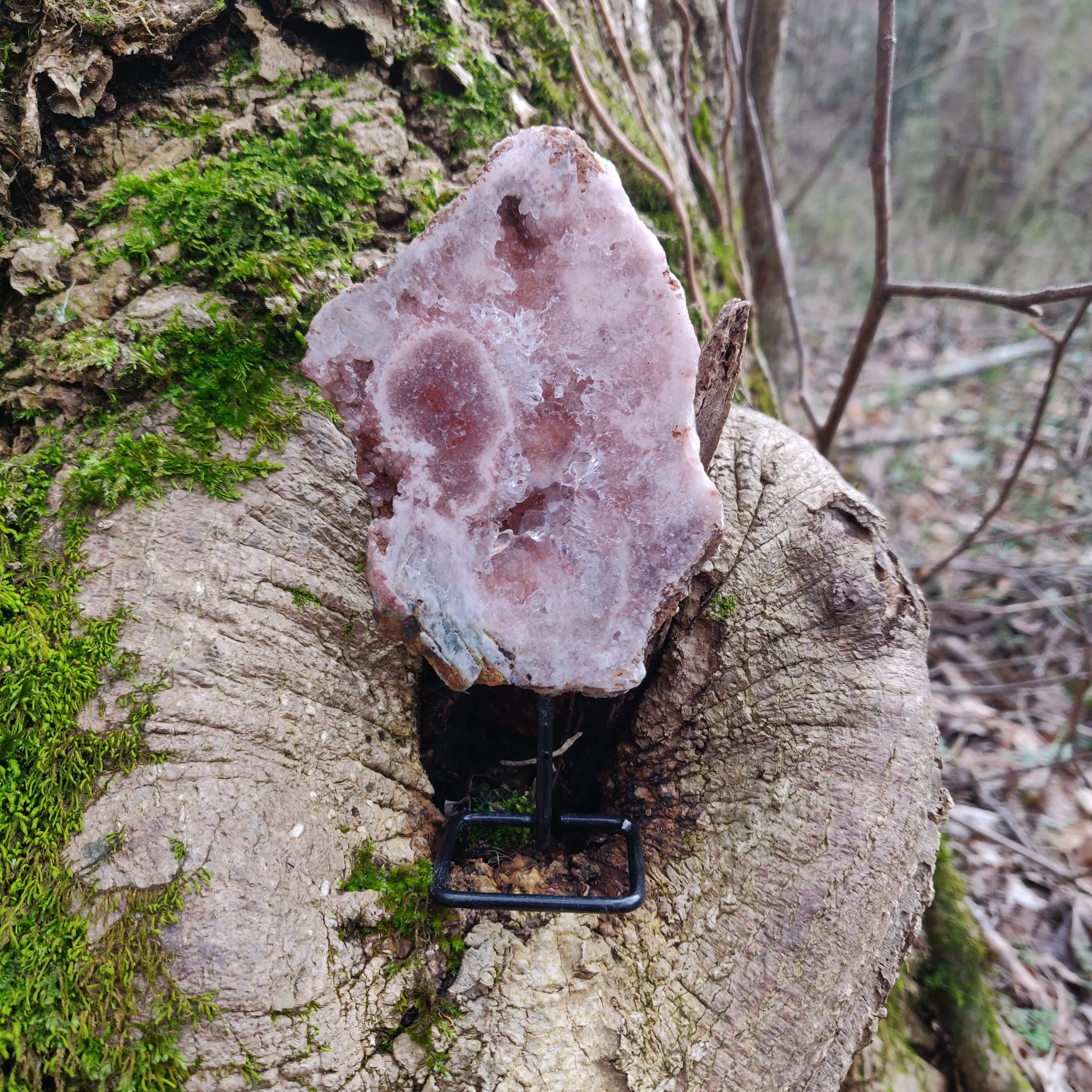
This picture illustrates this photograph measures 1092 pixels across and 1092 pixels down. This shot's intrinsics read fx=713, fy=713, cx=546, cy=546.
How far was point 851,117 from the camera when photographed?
5.10 m

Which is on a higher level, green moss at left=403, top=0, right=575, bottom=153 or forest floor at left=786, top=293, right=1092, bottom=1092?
green moss at left=403, top=0, right=575, bottom=153

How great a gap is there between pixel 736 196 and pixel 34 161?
2.55m

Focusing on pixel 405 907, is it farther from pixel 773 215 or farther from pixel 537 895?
pixel 773 215

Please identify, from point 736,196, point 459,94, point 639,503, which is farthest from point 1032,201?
point 639,503

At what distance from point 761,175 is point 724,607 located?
2.59 m

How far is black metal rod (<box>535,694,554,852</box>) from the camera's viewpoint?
48.0 inches

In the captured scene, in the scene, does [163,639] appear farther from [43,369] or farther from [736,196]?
[736,196]

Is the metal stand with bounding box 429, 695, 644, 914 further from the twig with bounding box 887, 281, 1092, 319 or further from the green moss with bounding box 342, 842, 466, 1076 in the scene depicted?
the twig with bounding box 887, 281, 1092, 319

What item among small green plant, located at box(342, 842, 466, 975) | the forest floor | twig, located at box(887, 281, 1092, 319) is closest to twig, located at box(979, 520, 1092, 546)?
the forest floor

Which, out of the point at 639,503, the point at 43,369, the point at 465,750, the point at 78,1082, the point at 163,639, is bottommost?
the point at 465,750

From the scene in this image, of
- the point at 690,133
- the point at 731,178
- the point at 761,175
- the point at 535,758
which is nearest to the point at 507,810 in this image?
the point at 535,758

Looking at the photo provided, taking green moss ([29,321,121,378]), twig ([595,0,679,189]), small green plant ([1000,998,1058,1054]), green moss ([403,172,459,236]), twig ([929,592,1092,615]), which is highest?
twig ([595,0,679,189])

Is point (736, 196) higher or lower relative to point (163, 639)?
higher

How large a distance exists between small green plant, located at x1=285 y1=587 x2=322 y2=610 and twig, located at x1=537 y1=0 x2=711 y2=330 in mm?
1284
